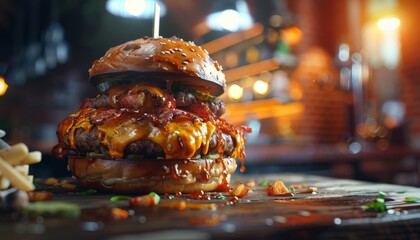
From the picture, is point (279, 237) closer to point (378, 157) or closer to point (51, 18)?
point (378, 157)

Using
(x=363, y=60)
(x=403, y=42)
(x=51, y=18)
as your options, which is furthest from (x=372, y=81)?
(x=51, y=18)

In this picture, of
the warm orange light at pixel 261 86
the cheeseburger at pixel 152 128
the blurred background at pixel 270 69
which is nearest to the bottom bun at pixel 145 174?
the cheeseburger at pixel 152 128

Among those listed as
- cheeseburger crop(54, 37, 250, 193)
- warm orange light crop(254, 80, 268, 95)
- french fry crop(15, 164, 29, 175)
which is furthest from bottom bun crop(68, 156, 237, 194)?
warm orange light crop(254, 80, 268, 95)

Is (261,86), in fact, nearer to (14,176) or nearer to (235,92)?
(235,92)

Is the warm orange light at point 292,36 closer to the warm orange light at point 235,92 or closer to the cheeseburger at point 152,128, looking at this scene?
the warm orange light at point 235,92

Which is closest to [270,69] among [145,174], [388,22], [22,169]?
[388,22]

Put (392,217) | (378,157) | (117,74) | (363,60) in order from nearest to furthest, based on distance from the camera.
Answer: (392,217) → (117,74) → (378,157) → (363,60)
